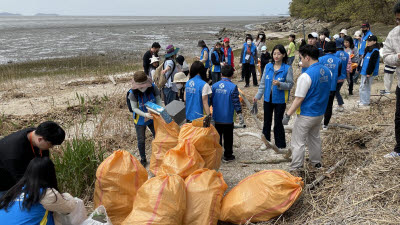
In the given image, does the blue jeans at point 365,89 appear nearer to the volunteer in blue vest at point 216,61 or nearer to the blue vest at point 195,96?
the volunteer in blue vest at point 216,61

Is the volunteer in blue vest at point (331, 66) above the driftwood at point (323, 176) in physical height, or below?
above

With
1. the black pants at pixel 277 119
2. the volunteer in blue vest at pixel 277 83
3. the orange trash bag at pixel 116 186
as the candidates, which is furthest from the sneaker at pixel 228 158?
the orange trash bag at pixel 116 186

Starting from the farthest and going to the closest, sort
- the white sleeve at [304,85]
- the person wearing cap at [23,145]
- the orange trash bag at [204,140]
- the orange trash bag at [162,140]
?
the orange trash bag at [162,140] → the orange trash bag at [204,140] → the white sleeve at [304,85] → the person wearing cap at [23,145]

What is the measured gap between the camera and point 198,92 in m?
4.14

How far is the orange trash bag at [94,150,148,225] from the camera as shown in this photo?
3.01m

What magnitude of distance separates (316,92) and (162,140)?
1.91 metres

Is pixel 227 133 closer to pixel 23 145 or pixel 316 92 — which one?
pixel 316 92

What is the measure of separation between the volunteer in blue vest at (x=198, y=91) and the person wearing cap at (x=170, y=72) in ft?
5.63

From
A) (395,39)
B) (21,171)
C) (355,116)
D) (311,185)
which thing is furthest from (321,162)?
(21,171)

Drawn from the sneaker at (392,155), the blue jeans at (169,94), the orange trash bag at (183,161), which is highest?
the blue jeans at (169,94)

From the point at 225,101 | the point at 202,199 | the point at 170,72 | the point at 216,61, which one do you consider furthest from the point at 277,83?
the point at 216,61

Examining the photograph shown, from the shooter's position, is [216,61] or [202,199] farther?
[216,61]

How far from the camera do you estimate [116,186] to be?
3.02 metres

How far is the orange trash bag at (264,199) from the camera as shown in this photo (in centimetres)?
271
